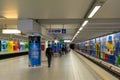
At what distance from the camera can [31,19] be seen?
12.5m

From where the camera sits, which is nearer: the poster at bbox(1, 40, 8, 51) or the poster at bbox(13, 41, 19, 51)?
the poster at bbox(1, 40, 8, 51)

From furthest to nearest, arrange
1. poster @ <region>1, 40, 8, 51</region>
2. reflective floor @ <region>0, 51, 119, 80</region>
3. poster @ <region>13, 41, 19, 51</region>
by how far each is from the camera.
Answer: poster @ <region>13, 41, 19, 51</region> < poster @ <region>1, 40, 8, 51</region> < reflective floor @ <region>0, 51, 119, 80</region>

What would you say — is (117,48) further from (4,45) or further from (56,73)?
(4,45)

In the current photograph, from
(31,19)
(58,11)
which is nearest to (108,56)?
(31,19)

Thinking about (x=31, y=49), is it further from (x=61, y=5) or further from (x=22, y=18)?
(x=61, y=5)

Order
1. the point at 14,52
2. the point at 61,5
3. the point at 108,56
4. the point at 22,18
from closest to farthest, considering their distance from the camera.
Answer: the point at 61,5, the point at 22,18, the point at 108,56, the point at 14,52

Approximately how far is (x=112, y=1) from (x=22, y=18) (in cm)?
609

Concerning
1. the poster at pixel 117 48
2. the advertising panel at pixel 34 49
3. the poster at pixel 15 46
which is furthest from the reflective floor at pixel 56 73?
the poster at pixel 15 46

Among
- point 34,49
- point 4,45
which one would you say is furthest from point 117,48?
point 4,45

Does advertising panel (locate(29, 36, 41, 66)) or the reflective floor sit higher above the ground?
advertising panel (locate(29, 36, 41, 66))

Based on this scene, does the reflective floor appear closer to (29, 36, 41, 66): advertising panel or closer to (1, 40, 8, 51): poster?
(29, 36, 41, 66): advertising panel

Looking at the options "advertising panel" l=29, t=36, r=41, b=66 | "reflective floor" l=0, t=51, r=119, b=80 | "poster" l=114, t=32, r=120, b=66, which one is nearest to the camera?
"reflective floor" l=0, t=51, r=119, b=80

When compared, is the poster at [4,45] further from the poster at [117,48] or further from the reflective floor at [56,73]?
the poster at [117,48]

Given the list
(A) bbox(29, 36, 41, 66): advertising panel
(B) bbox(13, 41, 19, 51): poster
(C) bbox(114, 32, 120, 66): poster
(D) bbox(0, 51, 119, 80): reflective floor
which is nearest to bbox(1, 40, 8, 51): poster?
(B) bbox(13, 41, 19, 51): poster
